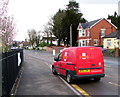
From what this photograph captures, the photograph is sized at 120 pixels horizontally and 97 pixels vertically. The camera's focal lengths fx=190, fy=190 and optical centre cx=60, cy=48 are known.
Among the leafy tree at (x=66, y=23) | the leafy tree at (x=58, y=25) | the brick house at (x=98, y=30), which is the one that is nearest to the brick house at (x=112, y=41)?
the brick house at (x=98, y=30)

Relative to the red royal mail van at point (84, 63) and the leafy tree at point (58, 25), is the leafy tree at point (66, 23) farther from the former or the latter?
the red royal mail van at point (84, 63)

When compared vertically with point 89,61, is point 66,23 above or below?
above

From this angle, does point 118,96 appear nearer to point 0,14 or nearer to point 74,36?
point 0,14

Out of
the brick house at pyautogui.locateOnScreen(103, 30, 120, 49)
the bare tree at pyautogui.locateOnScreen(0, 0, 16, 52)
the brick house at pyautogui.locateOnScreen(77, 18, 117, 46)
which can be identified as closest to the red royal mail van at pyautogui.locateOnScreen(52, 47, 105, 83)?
the bare tree at pyautogui.locateOnScreen(0, 0, 16, 52)

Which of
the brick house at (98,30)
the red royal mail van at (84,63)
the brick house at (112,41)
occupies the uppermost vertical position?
the brick house at (98,30)

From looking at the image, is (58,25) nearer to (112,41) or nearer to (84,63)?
(112,41)

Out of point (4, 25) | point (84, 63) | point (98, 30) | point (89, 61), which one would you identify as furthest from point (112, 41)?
point (84, 63)

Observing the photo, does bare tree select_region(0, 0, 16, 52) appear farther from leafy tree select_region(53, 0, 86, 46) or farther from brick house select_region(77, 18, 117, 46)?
leafy tree select_region(53, 0, 86, 46)

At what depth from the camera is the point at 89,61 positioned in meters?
9.63

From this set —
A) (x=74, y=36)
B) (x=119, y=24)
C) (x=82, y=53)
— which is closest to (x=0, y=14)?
(x=82, y=53)

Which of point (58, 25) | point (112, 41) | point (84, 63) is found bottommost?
point (84, 63)

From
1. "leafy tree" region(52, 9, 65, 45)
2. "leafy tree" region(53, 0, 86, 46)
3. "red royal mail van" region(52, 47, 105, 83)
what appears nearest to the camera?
"red royal mail van" region(52, 47, 105, 83)

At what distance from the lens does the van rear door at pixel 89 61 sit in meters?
9.43

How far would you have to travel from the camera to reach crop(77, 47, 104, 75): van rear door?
9.43 meters
